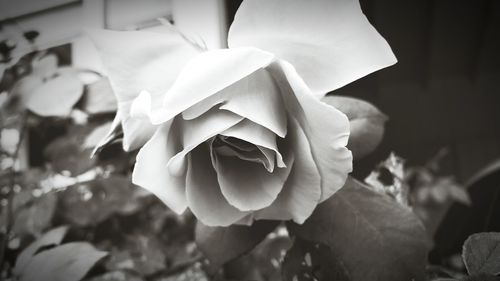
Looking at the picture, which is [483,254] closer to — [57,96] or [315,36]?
[315,36]

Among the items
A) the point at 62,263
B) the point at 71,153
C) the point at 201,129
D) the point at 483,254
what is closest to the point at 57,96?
the point at 71,153

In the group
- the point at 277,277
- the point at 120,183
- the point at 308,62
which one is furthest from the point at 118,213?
the point at 308,62

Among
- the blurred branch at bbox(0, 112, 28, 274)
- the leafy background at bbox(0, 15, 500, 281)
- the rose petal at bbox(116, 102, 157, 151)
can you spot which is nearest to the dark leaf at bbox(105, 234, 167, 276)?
the leafy background at bbox(0, 15, 500, 281)

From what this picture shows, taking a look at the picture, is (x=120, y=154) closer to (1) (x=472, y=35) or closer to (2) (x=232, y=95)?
(2) (x=232, y=95)

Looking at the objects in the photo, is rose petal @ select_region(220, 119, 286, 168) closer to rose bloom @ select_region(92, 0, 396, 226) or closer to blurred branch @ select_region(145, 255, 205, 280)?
rose bloom @ select_region(92, 0, 396, 226)

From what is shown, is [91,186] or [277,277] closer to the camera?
[277,277]

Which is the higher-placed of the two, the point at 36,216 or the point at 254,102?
the point at 254,102
